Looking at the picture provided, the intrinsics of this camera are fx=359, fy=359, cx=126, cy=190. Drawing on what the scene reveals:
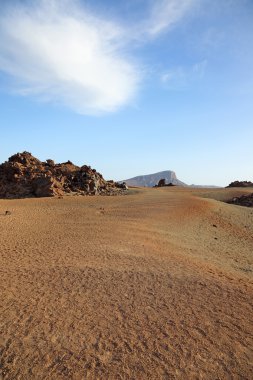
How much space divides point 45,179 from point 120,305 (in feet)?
53.8

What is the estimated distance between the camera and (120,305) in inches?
245

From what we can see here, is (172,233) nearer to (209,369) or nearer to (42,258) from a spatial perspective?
(42,258)

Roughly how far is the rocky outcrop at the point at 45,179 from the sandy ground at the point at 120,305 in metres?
9.20

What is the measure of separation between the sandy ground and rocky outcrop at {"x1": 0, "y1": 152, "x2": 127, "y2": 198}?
920 cm

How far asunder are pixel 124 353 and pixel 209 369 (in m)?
1.13

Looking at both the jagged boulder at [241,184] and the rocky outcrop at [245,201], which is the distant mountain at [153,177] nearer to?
the jagged boulder at [241,184]

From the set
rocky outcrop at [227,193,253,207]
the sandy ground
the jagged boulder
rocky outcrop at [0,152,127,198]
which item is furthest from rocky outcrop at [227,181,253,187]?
the sandy ground

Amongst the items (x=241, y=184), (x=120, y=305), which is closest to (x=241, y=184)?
(x=241, y=184)

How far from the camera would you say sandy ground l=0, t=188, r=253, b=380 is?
470 centimetres

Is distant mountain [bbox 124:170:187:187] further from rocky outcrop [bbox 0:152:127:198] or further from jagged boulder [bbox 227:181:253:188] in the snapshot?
rocky outcrop [bbox 0:152:127:198]

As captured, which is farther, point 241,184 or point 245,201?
point 241,184

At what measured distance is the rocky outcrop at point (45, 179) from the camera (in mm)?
21531

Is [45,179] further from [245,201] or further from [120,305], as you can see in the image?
[120,305]

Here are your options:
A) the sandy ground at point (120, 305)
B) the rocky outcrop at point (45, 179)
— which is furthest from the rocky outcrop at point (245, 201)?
the sandy ground at point (120, 305)
